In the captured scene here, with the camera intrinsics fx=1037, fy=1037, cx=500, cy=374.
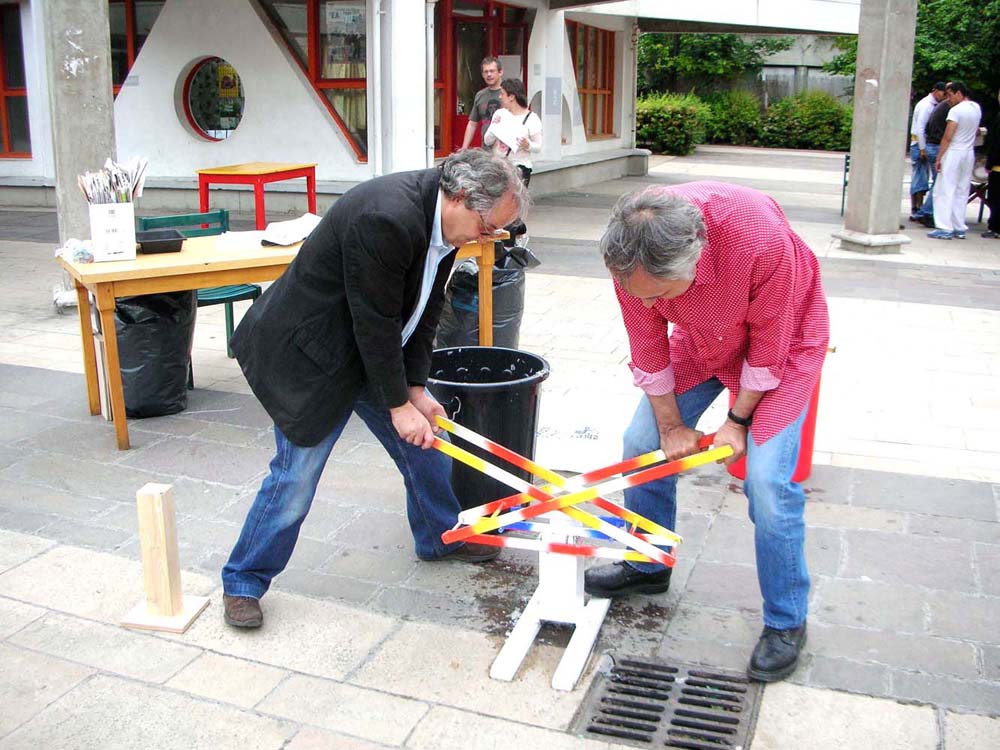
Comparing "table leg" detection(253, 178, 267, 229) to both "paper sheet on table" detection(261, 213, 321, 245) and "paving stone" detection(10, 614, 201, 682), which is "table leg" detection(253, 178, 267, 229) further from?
"paving stone" detection(10, 614, 201, 682)

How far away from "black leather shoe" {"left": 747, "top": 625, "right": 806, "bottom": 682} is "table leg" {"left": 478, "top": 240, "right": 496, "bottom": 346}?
9.41ft

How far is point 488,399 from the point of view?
3.98m

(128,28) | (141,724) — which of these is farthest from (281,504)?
(128,28)

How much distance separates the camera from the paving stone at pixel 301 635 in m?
3.33

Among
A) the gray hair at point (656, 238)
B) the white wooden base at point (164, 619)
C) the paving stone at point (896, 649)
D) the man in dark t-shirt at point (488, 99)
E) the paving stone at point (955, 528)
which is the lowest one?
the paving stone at point (896, 649)

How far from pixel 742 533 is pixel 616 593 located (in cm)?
82

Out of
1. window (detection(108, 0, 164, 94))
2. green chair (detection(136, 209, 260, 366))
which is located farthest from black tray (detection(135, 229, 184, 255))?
window (detection(108, 0, 164, 94))

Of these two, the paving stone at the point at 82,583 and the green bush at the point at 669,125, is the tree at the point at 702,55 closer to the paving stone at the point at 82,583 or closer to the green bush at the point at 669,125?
the green bush at the point at 669,125

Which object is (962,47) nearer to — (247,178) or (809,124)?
(809,124)

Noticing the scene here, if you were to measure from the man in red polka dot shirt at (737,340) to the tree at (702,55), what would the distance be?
3127cm

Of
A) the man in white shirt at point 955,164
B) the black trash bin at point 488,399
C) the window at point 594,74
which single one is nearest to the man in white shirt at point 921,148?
the man in white shirt at point 955,164

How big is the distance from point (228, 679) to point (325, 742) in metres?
0.47

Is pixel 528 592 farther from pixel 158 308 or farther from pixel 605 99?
pixel 605 99

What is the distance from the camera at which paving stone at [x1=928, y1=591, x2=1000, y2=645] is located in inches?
136
